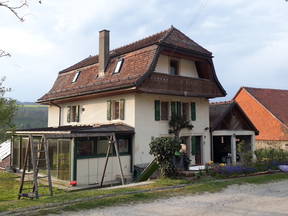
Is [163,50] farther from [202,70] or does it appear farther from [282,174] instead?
[282,174]

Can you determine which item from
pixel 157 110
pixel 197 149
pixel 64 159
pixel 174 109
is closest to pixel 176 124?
pixel 174 109

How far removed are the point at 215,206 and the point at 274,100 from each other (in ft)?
85.9

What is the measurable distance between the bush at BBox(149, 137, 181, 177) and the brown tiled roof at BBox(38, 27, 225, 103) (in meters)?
4.46

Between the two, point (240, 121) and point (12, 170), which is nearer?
point (12, 170)

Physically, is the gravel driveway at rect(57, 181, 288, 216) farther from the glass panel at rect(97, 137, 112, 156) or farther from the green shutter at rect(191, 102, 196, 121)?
the green shutter at rect(191, 102, 196, 121)

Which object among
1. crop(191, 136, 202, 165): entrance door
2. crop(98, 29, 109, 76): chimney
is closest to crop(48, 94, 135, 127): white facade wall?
crop(98, 29, 109, 76): chimney

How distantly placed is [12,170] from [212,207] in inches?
621

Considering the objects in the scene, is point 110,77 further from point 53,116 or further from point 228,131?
point 228,131

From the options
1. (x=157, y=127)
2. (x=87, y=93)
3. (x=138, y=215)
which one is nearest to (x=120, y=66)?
(x=87, y=93)

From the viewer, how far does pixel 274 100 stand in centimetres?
3100

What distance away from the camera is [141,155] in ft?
54.6

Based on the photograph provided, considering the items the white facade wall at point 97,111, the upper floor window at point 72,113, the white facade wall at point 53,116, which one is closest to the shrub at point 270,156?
the white facade wall at point 97,111

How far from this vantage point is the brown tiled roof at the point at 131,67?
16.7m

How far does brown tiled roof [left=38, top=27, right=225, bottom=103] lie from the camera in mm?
16672
